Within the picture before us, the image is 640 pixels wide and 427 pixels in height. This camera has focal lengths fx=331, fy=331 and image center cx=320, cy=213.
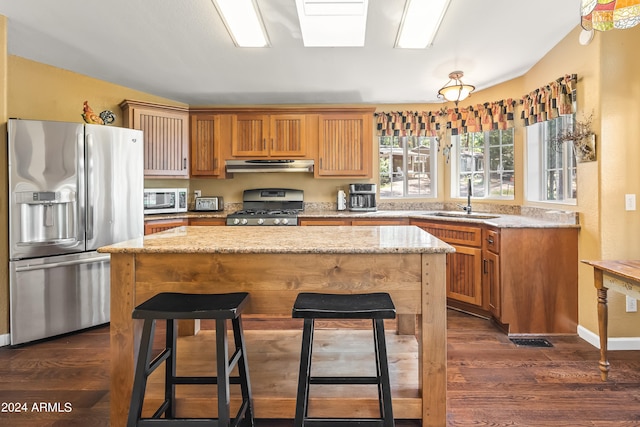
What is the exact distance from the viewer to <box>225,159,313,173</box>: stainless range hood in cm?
422

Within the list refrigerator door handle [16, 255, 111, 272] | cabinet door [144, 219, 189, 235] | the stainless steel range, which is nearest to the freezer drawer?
refrigerator door handle [16, 255, 111, 272]

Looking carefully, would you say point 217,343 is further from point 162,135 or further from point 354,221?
point 162,135

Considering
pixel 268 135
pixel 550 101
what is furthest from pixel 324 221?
pixel 550 101

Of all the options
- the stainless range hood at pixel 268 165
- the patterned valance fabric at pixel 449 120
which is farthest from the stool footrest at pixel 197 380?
the patterned valance fabric at pixel 449 120

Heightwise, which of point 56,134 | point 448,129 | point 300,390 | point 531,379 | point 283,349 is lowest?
point 531,379

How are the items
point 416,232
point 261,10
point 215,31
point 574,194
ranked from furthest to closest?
1. point 574,194
2. point 215,31
3. point 261,10
4. point 416,232

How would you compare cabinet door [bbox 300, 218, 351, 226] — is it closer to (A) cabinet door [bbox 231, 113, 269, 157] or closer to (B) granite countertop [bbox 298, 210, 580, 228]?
(B) granite countertop [bbox 298, 210, 580, 228]

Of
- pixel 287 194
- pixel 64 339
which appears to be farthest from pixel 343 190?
pixel 64 339

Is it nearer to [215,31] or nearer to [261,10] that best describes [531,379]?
[261,10]

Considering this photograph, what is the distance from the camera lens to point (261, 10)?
2.35 m

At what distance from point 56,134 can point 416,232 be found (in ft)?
9.69

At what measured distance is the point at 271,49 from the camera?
9.64ft

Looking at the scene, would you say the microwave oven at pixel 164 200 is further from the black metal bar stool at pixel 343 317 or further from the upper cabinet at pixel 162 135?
the black metal bar stool at pixel 343 317

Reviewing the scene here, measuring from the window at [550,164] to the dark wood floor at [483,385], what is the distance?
4.34 ft
